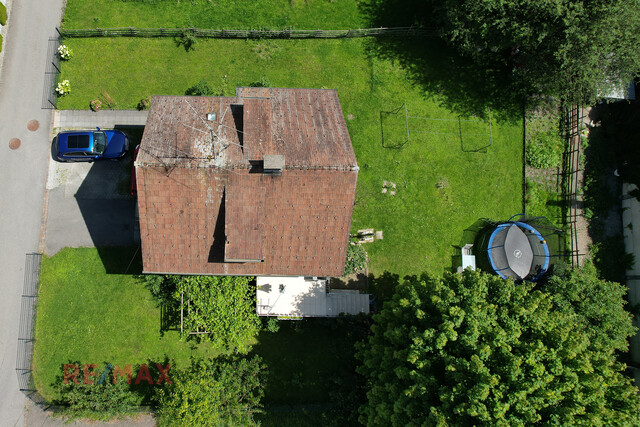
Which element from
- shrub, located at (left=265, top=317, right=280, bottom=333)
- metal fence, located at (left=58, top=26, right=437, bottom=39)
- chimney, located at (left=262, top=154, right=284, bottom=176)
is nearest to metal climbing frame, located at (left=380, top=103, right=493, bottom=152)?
metal fence, located at (left=58, top=26, right=437, bottom=39)

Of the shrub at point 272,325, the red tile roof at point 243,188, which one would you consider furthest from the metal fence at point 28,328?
the shrub at point 272,325

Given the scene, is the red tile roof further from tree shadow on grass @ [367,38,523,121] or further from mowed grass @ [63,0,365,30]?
tree shadow on grass @ [367,38,523,121]

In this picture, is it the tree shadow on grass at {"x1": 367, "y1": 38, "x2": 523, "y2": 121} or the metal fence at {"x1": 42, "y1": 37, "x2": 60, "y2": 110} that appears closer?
the metal fence at {"x1": 42, "y1": 37, "x2": 60, "y2": 110}

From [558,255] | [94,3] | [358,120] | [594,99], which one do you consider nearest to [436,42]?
[358,120]

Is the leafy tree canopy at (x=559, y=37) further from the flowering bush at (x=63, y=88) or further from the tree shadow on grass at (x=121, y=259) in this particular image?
the flowering bush at (x=63, y=88)

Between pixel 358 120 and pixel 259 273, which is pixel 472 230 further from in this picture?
pixel 259 273

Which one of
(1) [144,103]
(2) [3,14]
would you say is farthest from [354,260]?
(2) [3,14]
